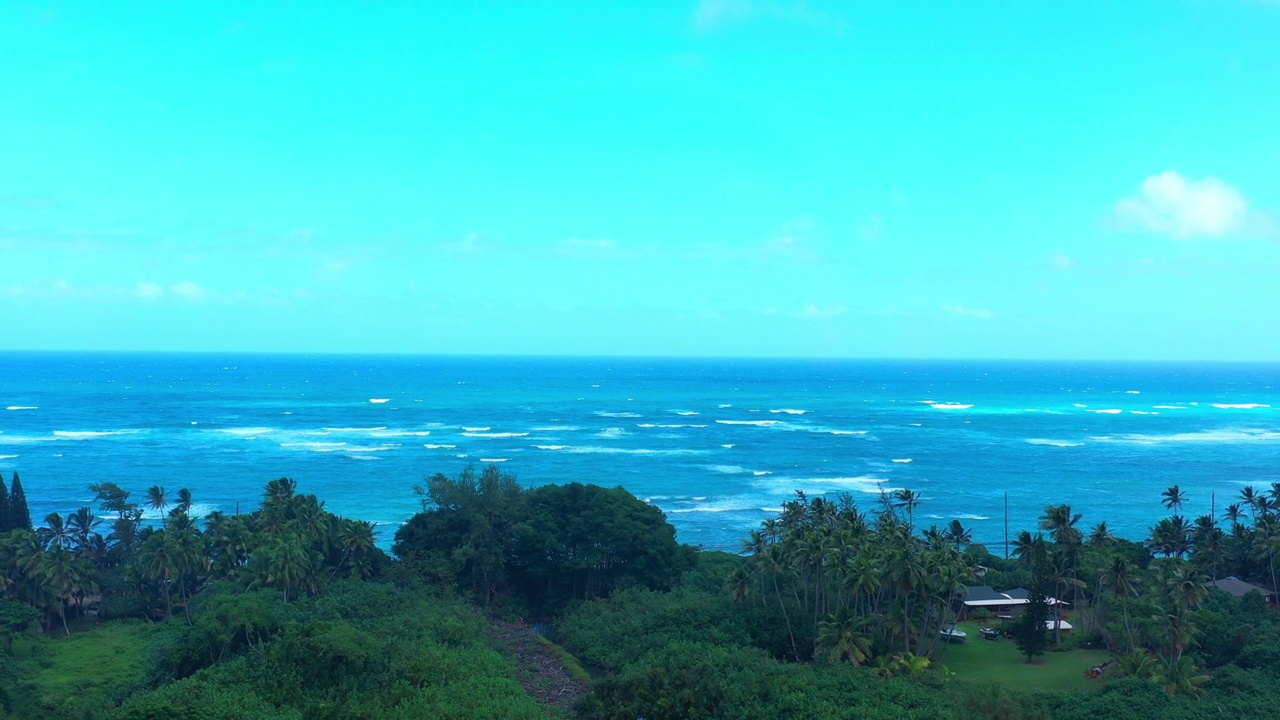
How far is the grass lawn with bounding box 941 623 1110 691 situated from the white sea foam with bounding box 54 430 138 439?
11777cm

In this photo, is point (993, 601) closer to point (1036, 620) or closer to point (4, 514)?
point (1036, 620)

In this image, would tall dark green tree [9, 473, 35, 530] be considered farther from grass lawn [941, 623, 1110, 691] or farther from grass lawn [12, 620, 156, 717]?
grass lawn [941, 623, 1110, 691]

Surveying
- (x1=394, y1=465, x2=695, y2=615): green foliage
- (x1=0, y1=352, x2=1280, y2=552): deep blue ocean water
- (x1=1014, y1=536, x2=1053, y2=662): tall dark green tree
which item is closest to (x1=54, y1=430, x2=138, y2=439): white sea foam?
(x1=0, y1=352, x2=1280, y2=552): deep blue ocean water

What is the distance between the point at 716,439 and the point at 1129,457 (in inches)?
2097

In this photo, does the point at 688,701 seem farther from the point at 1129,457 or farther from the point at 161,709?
the point at 1129,457

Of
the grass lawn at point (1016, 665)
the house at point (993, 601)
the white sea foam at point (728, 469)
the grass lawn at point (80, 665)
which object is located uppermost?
the white sea foam at point (728, 469)

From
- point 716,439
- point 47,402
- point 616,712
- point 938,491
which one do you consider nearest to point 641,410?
point 716,439

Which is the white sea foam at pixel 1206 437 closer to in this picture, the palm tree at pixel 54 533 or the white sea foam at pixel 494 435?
the white sea foam at pixel 494 435

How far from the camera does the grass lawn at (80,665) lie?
35091mm

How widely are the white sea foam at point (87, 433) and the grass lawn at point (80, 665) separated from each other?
8522cm

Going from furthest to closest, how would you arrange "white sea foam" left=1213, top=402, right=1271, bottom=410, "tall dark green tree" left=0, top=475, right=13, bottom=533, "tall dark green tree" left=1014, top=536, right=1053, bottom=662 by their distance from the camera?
1. "white sea foam" left=1213, top=402, right=1271, bottom=410
2. "tall dark green tree" left=0, top=475, right=13, bottom=533
3. "tall dark green tree" left=1014, top=536, right=1053, bottom=662

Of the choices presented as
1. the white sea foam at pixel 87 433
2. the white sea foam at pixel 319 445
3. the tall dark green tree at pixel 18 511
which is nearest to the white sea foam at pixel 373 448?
the white sea foam at pixel 319 445

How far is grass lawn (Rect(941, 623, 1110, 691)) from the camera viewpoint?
37.0 meters

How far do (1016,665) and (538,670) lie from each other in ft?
71.2
